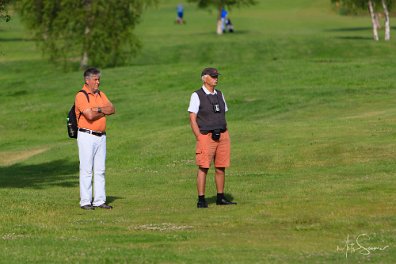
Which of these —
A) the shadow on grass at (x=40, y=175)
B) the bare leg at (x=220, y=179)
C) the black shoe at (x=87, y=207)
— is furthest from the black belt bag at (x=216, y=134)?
the shadow on grass at (x=40, y=175)

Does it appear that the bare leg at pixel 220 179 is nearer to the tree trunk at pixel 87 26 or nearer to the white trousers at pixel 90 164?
the white trousers at pixel 90 164

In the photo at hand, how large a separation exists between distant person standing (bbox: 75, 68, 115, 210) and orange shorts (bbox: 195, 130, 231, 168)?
1542 mm

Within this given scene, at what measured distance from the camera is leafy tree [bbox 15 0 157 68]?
2288 inches

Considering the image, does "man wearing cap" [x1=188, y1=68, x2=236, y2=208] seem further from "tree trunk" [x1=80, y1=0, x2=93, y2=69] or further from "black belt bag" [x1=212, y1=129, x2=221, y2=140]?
"tree trunk" [x1=80, y1=0, x2=93, y2=69]

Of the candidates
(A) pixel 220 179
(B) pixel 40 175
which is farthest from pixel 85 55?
(A) pixel 220 179

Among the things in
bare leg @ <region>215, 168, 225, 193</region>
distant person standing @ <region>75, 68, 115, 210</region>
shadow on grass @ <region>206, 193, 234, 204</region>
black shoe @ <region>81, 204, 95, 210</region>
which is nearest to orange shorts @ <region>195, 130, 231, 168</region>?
bare leg @ <region>215, 168, 225, 193</region>

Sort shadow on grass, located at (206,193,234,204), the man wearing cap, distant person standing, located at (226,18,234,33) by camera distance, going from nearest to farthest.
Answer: the man wearing cap
shadow on grass, located at (206,193,234,204)
distant person standing, located at (226,18,234,33)

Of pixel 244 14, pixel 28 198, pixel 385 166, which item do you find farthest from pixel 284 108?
pixel 244 14

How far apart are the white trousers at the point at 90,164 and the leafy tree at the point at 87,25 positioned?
132 feet

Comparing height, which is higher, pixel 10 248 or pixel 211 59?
pixel 10 248

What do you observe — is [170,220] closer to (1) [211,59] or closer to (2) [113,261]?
(2) [113,261]

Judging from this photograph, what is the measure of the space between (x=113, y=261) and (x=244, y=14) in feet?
305

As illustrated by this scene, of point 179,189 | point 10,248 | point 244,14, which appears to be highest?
point 10,248

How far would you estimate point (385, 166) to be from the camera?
22.5 m
